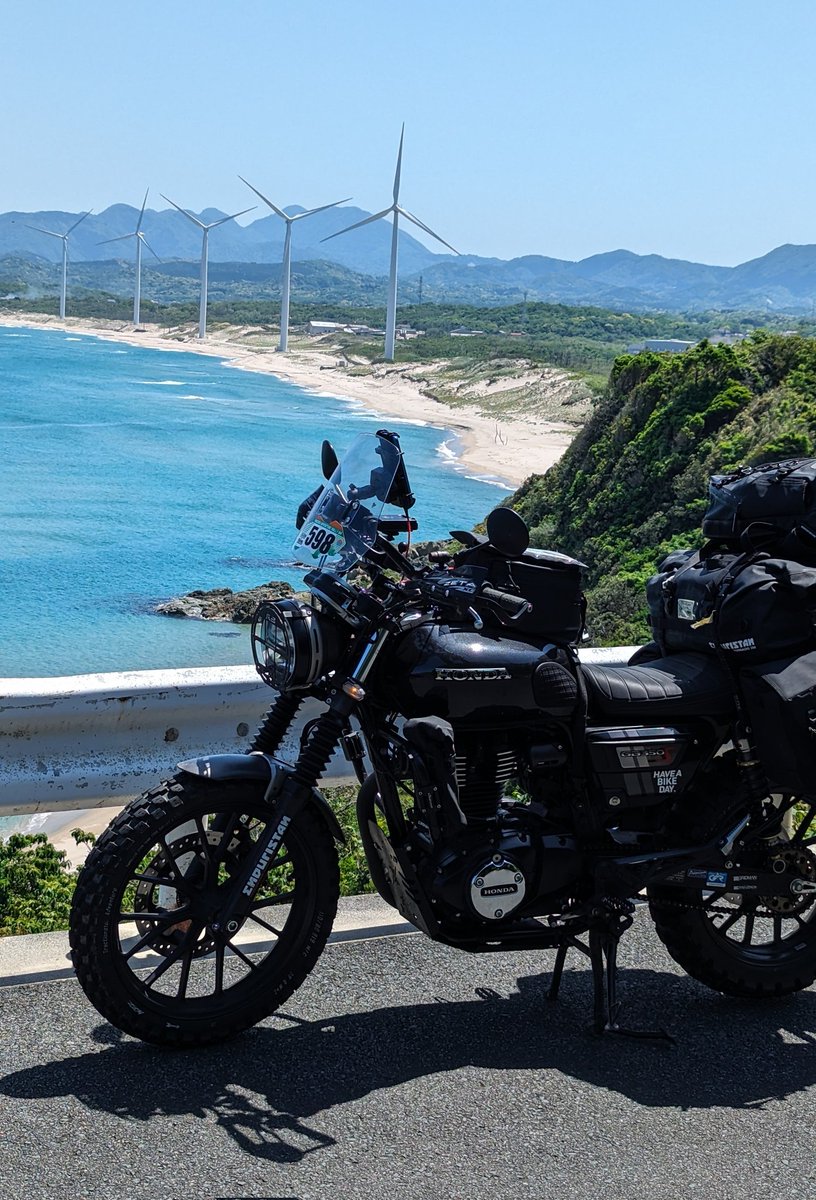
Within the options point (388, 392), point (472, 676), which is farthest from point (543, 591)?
point (388, 392)

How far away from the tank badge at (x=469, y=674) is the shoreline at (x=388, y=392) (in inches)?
2124

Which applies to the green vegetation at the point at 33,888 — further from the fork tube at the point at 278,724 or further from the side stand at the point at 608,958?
the side stand at the point at 608,958

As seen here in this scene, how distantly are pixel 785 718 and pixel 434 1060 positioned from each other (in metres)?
1.32

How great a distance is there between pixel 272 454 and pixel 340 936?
65.6 meters

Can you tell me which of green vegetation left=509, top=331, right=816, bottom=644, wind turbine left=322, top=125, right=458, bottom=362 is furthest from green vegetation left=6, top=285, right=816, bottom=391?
green vegetation left=509, top=331, right=816, bottom=644

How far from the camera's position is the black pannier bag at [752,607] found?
12.7ft

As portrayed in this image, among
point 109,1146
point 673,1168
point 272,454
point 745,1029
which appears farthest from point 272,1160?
point 272,454

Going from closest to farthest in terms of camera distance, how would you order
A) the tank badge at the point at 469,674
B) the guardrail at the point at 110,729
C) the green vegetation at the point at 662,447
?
the tank badge at the point at 469,674
the guardrail at the point at 110,729
the green vegetation at the point at 662,447

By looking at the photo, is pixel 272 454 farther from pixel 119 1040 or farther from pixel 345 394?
pixel 119 1040

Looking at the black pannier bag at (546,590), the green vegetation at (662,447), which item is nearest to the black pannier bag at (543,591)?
the black pannier bag at (546,590)

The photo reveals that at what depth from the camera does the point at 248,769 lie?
3.59 meters

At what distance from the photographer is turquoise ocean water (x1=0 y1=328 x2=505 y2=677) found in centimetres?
2894

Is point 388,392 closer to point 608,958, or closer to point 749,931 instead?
point 749,931

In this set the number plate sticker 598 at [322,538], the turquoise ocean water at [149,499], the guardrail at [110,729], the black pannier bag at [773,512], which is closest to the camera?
the number plate sticker 598 at [322,538]
